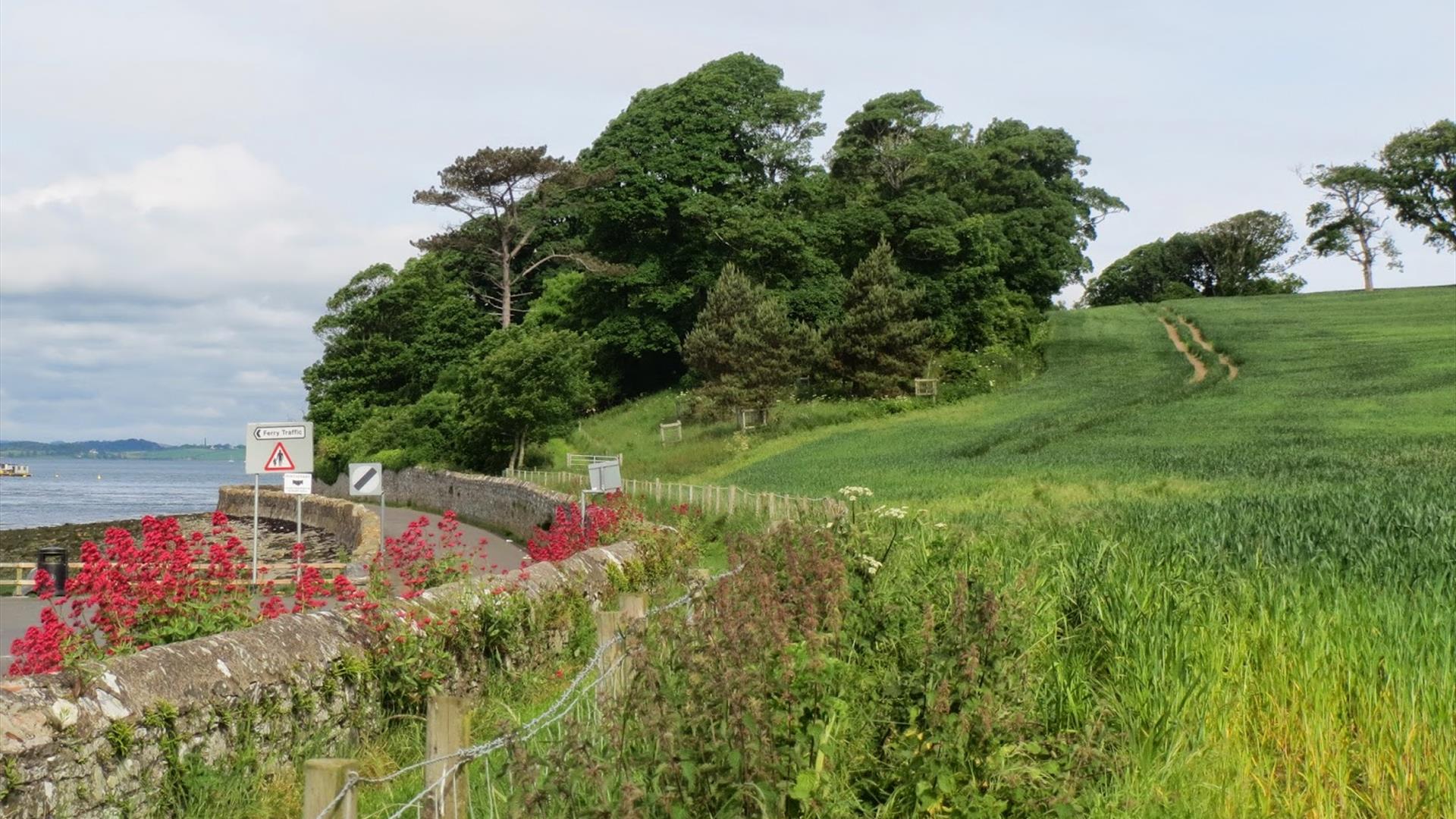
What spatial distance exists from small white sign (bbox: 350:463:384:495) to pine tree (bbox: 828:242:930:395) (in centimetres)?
2856

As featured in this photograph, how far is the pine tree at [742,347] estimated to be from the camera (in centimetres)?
4741

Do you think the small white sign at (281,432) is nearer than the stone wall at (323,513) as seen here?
Yes

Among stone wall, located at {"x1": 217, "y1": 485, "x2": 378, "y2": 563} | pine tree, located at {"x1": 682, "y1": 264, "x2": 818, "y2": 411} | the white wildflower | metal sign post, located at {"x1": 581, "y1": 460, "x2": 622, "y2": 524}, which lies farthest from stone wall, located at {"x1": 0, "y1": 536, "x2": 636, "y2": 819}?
pine tree, located at {"x1": 682, "y1": 264, "x2": 818, "y2": 411}

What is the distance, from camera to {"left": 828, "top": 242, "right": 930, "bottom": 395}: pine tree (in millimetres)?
50500

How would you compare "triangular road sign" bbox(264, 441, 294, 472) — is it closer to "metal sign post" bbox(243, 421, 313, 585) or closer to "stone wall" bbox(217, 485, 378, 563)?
"metal sign post" bbox(243, 421, 313, 585)

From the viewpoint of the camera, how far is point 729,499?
24.6 meters

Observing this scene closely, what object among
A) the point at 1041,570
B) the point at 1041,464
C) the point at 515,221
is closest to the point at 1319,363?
the point at 1041,464

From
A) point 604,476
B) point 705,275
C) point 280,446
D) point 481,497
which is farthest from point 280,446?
point 705,275

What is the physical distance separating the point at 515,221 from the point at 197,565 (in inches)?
1878

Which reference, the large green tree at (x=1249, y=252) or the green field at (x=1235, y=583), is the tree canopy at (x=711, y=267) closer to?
the green field at (x=1235, y=583)

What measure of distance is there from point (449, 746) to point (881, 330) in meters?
46.7

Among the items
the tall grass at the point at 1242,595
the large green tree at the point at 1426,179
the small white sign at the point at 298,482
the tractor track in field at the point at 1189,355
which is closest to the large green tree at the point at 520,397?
the tall grass at the point at 1242,595

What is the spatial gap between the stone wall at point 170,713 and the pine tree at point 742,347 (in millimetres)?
39267

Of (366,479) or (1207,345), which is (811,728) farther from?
(1207,345)
